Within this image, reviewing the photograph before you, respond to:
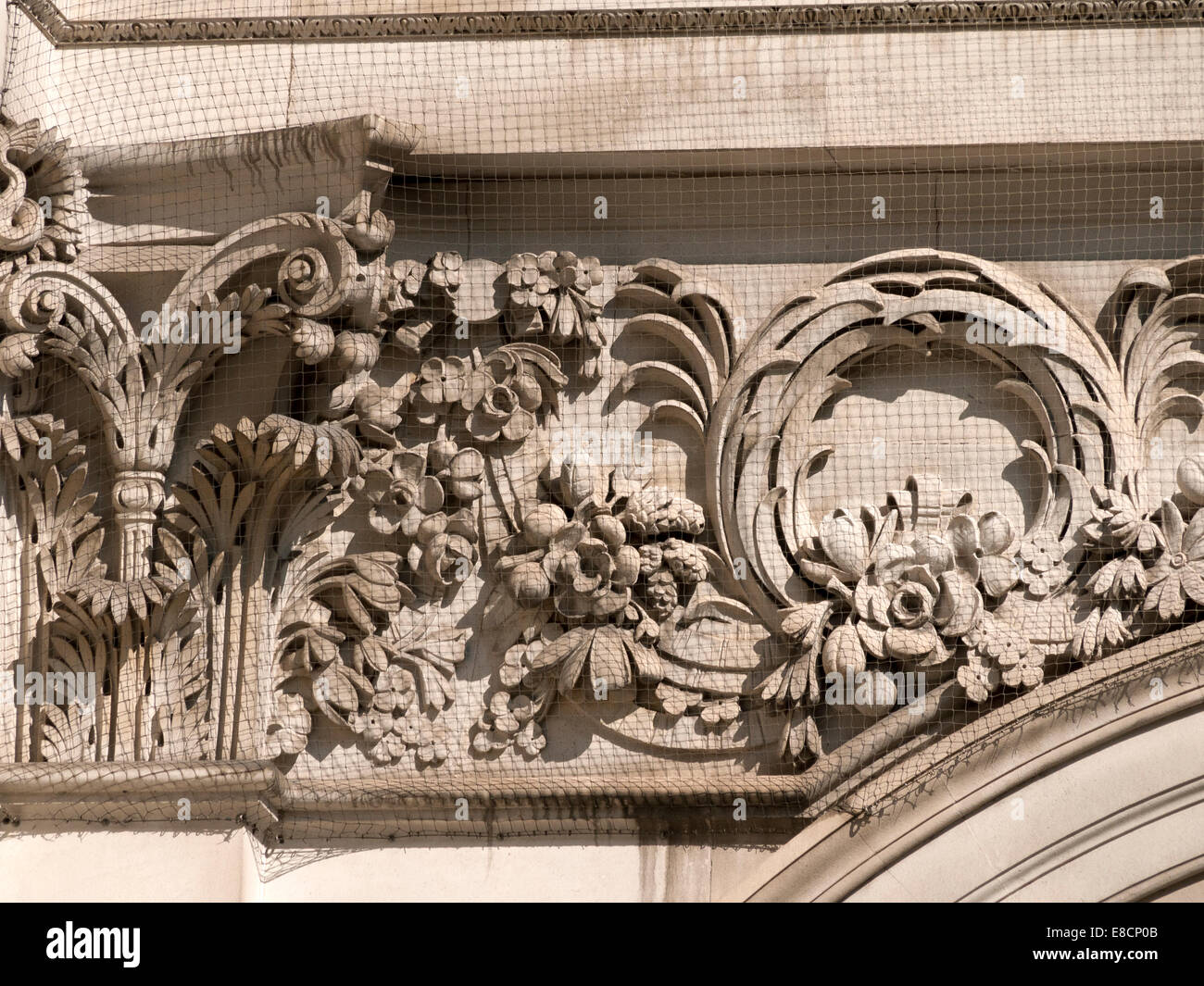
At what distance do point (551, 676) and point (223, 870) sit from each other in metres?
0.81

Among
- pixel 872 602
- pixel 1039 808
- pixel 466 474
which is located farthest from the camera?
pixel 466 474

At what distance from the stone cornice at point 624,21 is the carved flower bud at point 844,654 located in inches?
56.6

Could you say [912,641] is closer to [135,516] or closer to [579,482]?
[579,482]

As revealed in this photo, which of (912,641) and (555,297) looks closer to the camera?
(912,641)

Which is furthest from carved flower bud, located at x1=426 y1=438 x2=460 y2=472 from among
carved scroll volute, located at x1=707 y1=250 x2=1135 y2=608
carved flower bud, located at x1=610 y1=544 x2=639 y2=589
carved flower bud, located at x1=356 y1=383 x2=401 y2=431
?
carved scroll volute, located at x1=707 y1=250 x2=1135 y2=608

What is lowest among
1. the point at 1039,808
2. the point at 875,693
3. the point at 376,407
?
the point at 1039,808

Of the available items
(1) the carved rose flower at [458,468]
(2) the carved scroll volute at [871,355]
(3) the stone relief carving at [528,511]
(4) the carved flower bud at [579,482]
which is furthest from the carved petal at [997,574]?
(1) the carved rose flower at [458,468]

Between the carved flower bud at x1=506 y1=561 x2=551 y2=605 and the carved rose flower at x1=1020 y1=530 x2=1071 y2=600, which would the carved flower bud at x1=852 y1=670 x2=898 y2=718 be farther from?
the carved flower bud at x1=506 y1=561 x2=551 y2=605

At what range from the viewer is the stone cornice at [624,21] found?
148 inches

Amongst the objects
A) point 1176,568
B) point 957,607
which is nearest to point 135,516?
point 957,607

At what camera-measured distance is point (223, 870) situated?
11.0ft

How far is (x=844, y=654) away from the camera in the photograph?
3.50 m

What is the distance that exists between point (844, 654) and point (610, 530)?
1.90 feet

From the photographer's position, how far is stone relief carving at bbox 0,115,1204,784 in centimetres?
354
